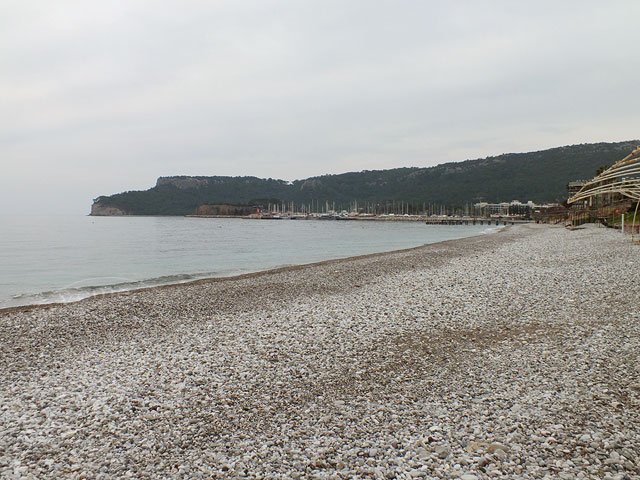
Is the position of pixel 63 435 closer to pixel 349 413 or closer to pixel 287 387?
pixel 287 387

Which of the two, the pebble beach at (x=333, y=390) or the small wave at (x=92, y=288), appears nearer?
the pebble beach at (x=333, y=390)

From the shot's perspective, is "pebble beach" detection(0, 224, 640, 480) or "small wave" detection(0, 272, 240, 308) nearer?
"pebble beach" detection(0, 224, 640, 480)

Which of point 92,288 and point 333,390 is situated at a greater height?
point 333,390

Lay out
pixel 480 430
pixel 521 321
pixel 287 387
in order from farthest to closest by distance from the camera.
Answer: pixel 521 321
pixel 287 387
pixel 480 430

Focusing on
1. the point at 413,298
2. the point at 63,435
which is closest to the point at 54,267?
the point at 413,298

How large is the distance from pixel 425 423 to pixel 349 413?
100 cm

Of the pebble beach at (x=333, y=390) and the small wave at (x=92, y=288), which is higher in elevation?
the pebble beach at (x=333, y=390)

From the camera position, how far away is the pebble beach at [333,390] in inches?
186

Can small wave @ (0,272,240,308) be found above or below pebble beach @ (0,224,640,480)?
below

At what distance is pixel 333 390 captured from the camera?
6684 mm

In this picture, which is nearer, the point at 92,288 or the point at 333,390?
the point at 333,390

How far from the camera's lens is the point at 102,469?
480 cm

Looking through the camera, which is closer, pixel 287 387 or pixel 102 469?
pixel 102 469

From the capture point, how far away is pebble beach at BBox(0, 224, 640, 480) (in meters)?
4.73
